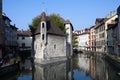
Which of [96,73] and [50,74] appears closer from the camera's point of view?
[50,74]

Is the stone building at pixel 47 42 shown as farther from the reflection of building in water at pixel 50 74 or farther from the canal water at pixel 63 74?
the reflection of building in water at pixel 50 74

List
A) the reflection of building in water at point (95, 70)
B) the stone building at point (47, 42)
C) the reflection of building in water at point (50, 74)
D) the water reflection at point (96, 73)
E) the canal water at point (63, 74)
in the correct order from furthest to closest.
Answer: the stone building at point (47, 42) → the reflection of building in water at point (95, 70) → the water reflection at point (96, 73) → the canal water at point (63, 74) → the reflection of building in water at point (50, 74)

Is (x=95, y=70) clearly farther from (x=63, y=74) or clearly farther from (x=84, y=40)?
(x=84, y=40)

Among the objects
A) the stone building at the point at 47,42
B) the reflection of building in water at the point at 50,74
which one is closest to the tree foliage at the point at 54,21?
the stone building at the point at 47,42

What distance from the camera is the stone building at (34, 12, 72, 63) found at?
1848 inches

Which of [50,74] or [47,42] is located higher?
[47,42]

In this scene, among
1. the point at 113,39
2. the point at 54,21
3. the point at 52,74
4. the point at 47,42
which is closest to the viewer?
the point at 52,74

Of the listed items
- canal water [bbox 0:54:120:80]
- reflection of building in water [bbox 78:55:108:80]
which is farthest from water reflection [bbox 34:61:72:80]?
reflection of building in water [bbox 78:55:108:80]

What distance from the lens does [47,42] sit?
157 ft

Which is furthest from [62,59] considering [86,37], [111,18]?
[86,37]

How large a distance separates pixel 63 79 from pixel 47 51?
18.9 metres

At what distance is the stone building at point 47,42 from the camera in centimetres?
4694

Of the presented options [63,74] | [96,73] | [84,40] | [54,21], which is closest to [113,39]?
[54,21]

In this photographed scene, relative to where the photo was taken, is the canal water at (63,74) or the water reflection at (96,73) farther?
the water reflection at (96,73)
